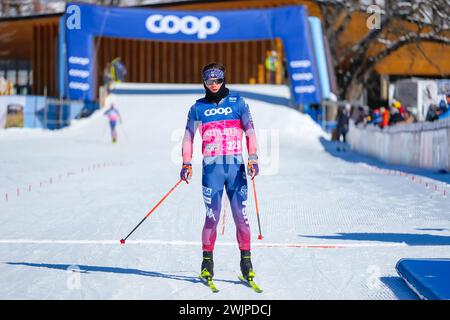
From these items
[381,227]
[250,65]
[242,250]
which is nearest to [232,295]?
[242,250]

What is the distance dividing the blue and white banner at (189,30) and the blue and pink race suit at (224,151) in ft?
86.7

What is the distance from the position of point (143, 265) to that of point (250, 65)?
4336 centimetres

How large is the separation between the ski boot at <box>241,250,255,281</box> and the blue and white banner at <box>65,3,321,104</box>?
26.5 meters

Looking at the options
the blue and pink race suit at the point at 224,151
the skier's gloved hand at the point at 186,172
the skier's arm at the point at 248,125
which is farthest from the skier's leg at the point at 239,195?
the skier's gloved hand at the point at 186,172

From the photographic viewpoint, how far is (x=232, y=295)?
5402 millimetres

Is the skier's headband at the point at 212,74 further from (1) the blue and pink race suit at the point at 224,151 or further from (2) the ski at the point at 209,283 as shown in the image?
(2) the ski at the point at 209,283

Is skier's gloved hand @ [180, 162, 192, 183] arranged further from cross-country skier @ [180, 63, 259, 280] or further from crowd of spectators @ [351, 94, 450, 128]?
crowd of spectators @ [351, 94, 450, 128]

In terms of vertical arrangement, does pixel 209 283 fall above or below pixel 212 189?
below

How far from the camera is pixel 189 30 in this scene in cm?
→ 3303

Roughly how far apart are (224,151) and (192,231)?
283cm

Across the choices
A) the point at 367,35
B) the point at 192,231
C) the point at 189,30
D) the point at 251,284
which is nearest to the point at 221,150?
the point at 251,284

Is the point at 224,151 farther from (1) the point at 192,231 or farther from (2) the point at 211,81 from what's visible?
(1) the point at 192,231

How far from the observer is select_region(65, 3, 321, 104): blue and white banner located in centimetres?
3206

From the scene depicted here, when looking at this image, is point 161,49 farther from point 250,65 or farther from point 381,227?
point 381,227
